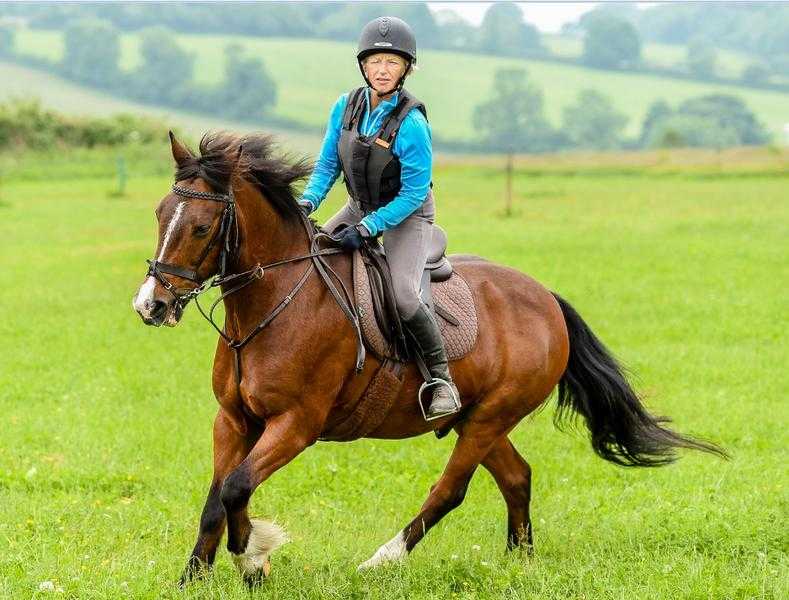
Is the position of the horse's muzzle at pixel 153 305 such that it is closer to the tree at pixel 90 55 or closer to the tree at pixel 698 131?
the tree at pixel 698 131

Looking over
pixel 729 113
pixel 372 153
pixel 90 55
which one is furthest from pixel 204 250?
pixel 729 113

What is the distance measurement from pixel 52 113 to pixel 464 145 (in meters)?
45.4

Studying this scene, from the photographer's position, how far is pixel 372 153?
6.56 meters

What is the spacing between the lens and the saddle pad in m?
6.62

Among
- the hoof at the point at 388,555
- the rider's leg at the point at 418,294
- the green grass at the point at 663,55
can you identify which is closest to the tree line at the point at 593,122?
the green grass at the point at 663,55

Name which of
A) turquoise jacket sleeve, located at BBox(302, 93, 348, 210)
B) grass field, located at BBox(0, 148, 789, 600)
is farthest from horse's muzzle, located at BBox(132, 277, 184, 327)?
turquoise jacket sleeve, located at BBox(302, 93, 348, 210)

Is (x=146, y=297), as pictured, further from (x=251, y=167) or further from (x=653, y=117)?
(x=653, y=117)

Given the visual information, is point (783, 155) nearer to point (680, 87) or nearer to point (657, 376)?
point (657, 376)

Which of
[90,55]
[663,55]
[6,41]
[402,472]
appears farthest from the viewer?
[663,55]

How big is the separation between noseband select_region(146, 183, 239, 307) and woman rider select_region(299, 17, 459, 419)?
2.66 ft

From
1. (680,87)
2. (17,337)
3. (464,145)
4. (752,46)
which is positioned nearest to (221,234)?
(17,337)

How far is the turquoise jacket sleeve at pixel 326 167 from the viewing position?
6.80 metres

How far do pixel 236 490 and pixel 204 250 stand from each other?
1.34 m

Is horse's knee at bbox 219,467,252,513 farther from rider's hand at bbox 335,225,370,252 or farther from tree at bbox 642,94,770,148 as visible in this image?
tree at bbox 642,94,770,148
